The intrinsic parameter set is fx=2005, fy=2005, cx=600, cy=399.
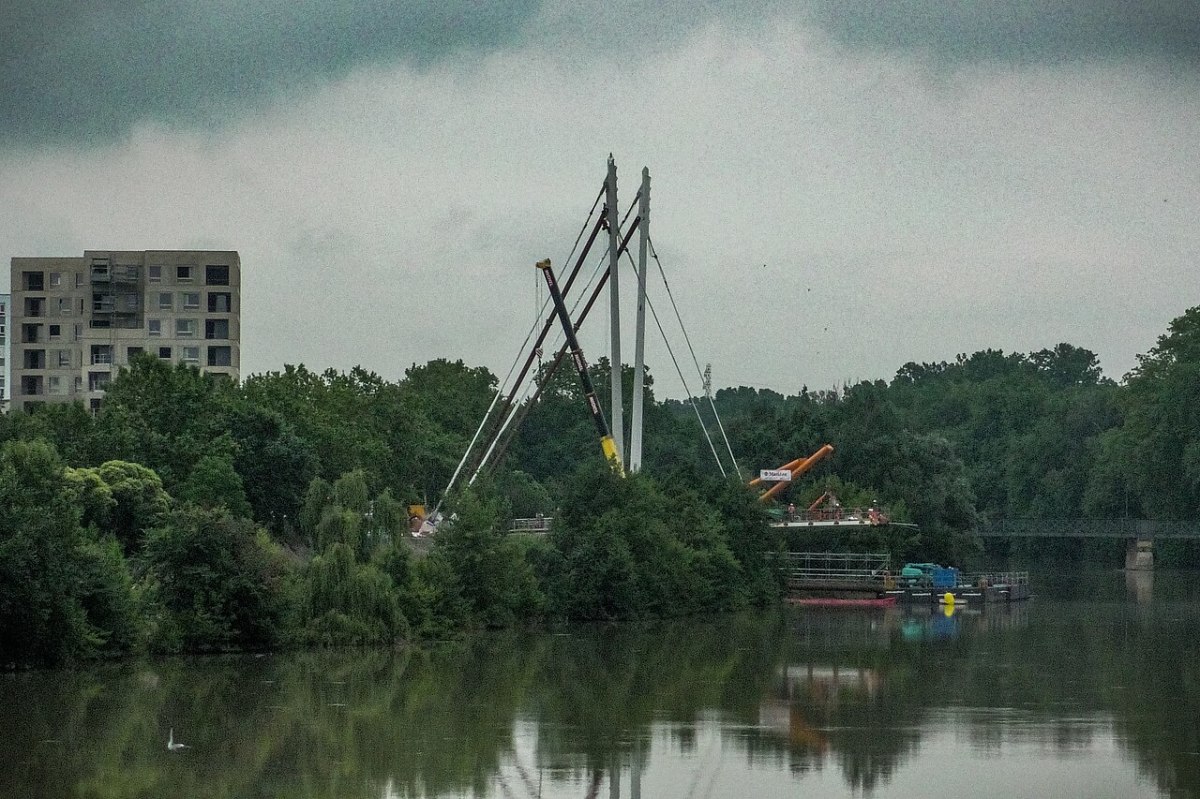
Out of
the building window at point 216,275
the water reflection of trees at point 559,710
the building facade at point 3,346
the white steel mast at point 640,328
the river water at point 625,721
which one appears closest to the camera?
the river water at point 625,721

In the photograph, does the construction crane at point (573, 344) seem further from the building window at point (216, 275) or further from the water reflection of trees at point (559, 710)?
the building window at point (216, 275)

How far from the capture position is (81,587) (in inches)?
1629

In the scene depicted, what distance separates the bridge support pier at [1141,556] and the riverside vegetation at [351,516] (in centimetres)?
424

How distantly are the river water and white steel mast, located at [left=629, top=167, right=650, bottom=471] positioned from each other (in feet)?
46.2

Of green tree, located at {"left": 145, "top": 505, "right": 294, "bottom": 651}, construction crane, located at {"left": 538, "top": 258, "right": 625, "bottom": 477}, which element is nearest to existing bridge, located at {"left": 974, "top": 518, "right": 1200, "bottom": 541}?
construction crane, located at {"left": 538, "top": 258, "right": 625, "bottom": 477}

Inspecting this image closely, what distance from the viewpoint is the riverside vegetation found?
4322 cm

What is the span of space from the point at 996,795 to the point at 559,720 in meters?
9.65

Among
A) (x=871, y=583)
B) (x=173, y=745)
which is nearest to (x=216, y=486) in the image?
(x=173, y=745)

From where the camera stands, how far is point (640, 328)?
225ft

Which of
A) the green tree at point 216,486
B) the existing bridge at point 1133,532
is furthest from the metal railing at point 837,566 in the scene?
the existing bridge at point 1133,532

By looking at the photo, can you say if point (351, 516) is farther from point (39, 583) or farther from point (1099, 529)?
point (1099, 529)

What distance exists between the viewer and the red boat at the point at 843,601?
69.0 metres

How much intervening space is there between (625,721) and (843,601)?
3616 centimetres

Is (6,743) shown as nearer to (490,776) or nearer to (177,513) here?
(490,776)
